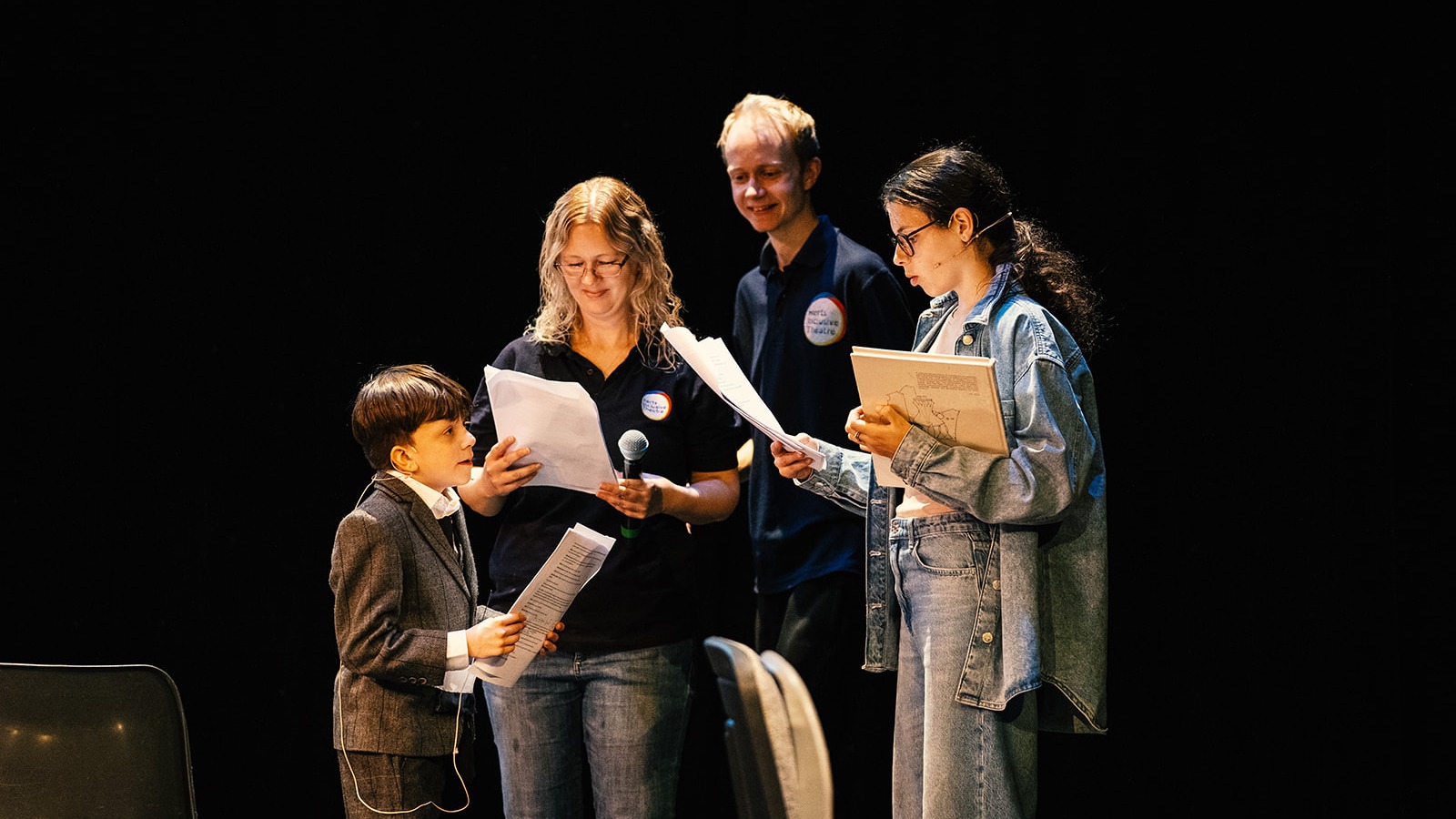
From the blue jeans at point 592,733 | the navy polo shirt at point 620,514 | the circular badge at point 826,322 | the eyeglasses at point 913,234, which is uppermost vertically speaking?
the eyeglasses at point 913,234

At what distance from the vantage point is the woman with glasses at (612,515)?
7.28 feet

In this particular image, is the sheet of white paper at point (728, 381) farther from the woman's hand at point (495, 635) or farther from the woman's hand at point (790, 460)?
the woman's hand at point (495, 635)

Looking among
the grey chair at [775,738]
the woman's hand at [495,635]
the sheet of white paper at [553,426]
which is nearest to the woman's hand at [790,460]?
the sheet of white paper at [553,426]

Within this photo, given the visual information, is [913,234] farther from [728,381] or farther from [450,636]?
[450,636]

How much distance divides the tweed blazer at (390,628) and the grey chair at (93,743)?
0.29 meters

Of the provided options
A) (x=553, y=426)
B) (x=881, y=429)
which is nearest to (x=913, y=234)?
(x=881, y=429)

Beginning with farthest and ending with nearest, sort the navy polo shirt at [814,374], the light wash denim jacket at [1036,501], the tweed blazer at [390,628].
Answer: the navy polo shirt at [814,374] → the tweed blazer at [390,628] → the light wash denim jacket at [1036,501]

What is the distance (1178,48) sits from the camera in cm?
267

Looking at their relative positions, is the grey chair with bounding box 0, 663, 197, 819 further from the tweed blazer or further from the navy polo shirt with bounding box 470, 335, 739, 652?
the navy polo shirt with bounding box 470, 335, 739, 652

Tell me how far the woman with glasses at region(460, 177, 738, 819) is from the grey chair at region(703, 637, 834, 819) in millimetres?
881

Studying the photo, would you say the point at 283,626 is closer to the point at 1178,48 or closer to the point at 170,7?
the point at 170,7

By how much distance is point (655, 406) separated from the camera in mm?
2330

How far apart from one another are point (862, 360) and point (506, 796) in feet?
3.66

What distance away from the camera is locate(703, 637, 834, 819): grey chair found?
3.60ft
